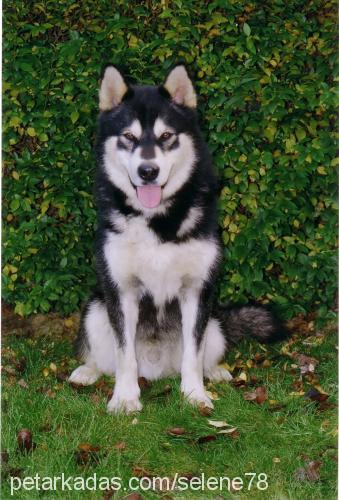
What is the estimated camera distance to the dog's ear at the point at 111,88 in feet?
14.4

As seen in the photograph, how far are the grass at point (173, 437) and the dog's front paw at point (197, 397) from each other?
64 millimetres

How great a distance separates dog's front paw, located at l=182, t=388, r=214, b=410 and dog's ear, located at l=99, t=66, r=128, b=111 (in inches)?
73.9

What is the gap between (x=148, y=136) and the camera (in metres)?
4.27

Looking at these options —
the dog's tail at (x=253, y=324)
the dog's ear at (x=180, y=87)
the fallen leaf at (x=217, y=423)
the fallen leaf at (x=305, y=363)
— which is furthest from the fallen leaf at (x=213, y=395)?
the dog's ear at (x=180, y=87)

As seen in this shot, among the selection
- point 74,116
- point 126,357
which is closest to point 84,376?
point 126,357

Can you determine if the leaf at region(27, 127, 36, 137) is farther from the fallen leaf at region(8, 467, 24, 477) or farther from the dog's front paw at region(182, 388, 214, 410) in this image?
the fallen leaf at region(8, 467, 24, 477)

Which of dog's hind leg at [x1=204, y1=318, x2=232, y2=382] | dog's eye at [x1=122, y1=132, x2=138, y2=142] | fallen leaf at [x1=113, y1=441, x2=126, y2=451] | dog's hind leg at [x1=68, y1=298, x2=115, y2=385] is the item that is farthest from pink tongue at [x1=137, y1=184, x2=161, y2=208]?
fallen leaf at [x1=113, y1=441, x2=126, y2=451]

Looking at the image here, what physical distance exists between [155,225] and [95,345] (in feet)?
3.48

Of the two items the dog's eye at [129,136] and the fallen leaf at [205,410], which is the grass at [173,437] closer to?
the fallen leaf at [205,410]

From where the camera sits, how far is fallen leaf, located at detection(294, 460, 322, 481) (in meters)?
3.52

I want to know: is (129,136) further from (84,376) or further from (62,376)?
(62,376)

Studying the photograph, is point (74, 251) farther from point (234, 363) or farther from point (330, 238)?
point (330, 238)

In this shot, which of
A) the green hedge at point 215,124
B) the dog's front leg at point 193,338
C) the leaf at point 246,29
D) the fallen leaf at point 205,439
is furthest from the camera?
the green hedge at point 215,124

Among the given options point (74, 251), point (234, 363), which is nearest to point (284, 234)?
point (234, 363)
